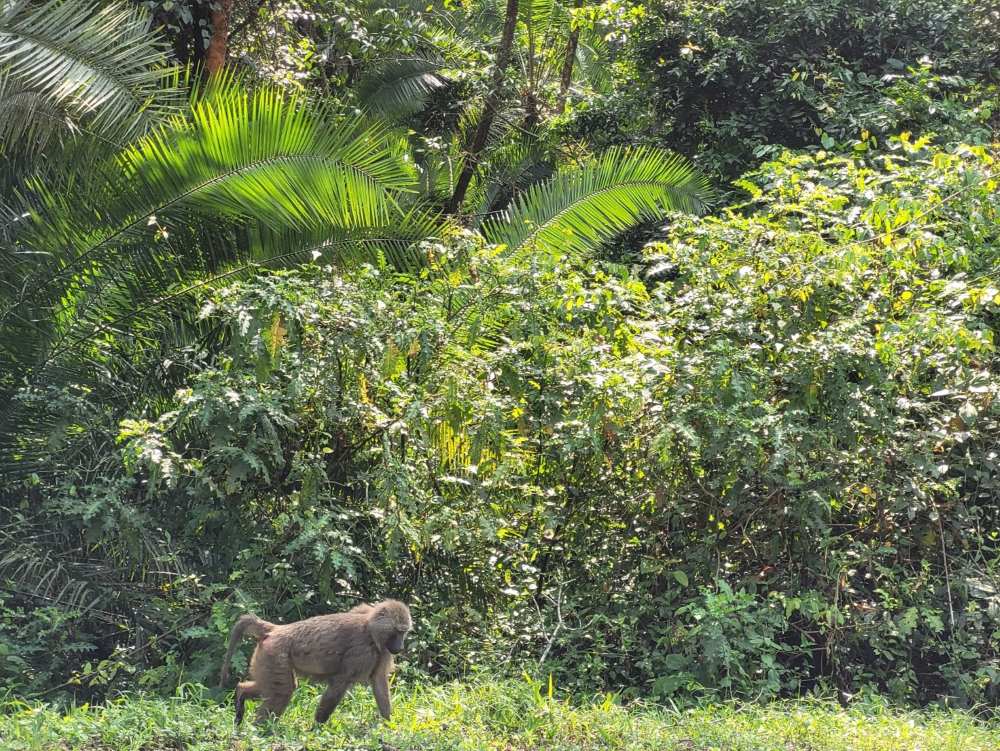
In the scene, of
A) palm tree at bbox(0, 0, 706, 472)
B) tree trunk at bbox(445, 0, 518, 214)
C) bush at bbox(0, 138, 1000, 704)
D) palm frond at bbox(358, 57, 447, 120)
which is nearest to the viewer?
bush at bbox(0, 138, 1000, 704)

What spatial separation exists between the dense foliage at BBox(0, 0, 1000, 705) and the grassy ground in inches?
23.4

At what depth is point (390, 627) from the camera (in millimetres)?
5203

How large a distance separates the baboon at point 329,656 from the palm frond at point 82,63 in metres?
4.17

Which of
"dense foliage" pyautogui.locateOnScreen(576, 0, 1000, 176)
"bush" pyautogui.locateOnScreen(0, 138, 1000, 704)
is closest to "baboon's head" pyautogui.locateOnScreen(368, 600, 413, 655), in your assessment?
"bush" pyautogui.locateOnScreen(0, 138, 1000, 704)

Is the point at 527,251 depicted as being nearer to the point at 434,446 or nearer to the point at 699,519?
the point at 434,446

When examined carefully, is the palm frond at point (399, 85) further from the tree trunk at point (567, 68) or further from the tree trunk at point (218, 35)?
the tree trunk at point (218, 35)

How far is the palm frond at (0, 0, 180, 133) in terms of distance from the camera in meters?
8.09

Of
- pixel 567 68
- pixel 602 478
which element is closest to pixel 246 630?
pixel 602 478

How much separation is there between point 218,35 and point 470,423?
5.70 m

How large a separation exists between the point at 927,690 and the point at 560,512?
90.1 inches

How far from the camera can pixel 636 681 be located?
6.80 meters

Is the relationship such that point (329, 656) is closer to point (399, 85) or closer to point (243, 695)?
point (243, 695)

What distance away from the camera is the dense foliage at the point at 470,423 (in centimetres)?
668

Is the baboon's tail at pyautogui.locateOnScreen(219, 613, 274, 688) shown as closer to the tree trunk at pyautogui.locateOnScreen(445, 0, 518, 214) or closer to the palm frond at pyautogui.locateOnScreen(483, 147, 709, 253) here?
the palm frond at pyautogui.locateOnScreen(483, 147, 709, 253)
